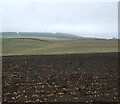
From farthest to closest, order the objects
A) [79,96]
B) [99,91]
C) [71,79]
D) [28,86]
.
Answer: [71,79] → [28,86] → [99,91] → [79,96]

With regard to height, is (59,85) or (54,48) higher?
(54,48)

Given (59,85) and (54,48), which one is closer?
(59,85)

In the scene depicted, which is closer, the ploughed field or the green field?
the ploughed field

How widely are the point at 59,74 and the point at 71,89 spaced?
376cm

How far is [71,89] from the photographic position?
1122cm

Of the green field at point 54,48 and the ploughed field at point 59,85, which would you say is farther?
the green field at point 54,48

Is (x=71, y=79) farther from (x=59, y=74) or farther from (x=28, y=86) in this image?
(x=28, y=86)

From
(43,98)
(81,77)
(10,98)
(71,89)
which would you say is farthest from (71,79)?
(10,98)

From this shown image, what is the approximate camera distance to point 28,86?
11.8 metres

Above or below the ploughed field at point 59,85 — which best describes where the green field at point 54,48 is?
above

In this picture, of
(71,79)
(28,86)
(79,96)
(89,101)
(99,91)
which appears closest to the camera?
(89,101)

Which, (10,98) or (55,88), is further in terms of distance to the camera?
(55,88)

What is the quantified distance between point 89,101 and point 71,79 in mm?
4175

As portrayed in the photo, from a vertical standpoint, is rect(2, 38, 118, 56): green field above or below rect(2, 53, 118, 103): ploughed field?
above
